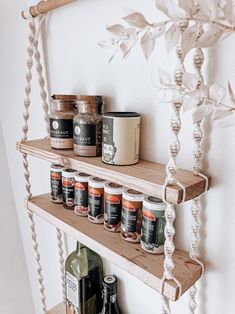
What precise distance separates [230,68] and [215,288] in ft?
1.39

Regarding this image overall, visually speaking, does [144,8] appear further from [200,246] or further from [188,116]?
[200,246]

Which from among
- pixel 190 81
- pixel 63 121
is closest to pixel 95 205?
pixel 63 121

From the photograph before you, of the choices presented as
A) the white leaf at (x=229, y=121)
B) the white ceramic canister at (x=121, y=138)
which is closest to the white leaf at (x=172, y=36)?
the white leaf at (x=229, y=121)

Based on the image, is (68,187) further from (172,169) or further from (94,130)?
(172,169)

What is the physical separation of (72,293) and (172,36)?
28.6 inches

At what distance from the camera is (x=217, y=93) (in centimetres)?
35

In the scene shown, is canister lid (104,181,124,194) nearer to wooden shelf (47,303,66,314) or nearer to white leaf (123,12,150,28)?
white leaf (123,12,150,28)

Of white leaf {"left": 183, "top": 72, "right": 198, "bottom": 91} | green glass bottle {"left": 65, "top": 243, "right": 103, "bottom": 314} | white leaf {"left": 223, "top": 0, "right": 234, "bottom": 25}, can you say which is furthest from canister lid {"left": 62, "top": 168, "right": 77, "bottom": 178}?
white leaf {"left": 223, "top": 0, "right": 234, "bottom": 25}

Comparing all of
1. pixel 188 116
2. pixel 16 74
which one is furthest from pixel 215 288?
pixel 16 74

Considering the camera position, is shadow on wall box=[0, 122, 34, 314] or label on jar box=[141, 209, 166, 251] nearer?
label on jar box=[141, 209, 166, 251]

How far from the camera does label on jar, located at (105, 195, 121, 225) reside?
643mm

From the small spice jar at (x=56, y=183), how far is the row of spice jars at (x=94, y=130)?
0.10m

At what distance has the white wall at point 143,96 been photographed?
20.5 inches

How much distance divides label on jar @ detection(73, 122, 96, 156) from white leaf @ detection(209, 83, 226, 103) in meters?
0.32
